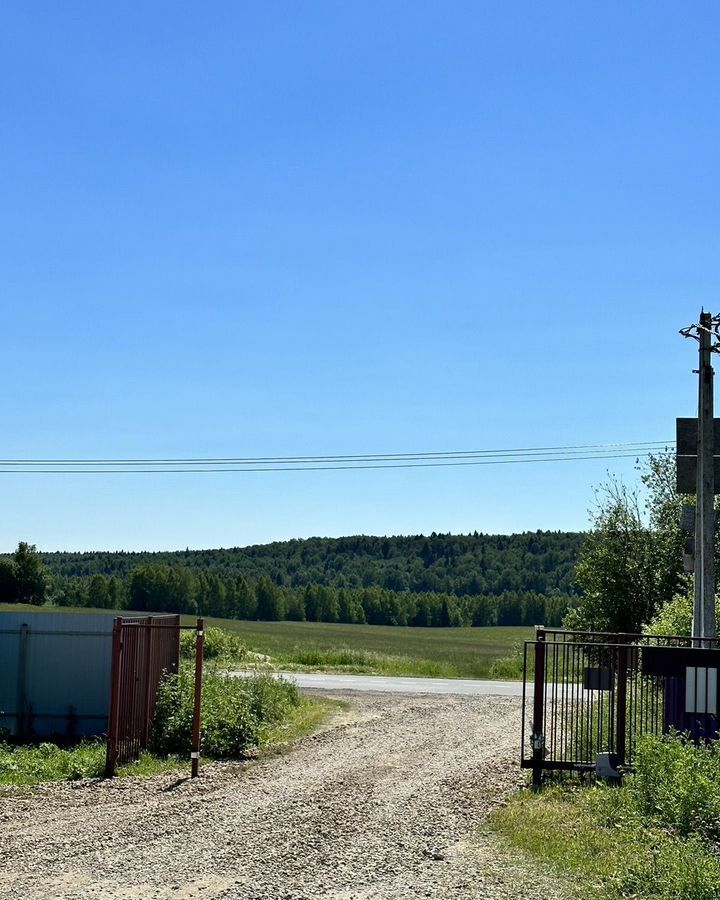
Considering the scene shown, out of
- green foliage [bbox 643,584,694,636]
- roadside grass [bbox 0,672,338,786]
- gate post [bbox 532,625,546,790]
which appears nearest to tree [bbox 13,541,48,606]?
green foliage [bbox 643,584,694,636]

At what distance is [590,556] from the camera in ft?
136

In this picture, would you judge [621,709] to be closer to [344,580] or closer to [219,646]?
[219,646]

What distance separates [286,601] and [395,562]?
46.1 m

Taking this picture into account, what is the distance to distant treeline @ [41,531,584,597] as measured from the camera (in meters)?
166

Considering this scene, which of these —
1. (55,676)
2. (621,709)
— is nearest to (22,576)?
(55,676)

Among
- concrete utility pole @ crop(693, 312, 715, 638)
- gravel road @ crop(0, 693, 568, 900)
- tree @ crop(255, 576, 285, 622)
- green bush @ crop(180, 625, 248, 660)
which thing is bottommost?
tree @ crop(255, 576, 285, 622)

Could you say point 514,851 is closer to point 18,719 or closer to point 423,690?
point 18,719

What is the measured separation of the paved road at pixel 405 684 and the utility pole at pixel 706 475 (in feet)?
39.6

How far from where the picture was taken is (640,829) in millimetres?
9914

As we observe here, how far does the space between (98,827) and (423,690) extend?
67.9 feet

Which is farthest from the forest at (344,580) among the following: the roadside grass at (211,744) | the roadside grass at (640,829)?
the roadside grass at (640,829)

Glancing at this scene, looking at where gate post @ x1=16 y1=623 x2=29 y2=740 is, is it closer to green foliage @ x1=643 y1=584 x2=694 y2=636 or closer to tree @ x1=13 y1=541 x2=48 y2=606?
green foliage @ x1=643 y1=584 x2=694 y2=636

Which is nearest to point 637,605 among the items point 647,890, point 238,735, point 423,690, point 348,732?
point 423,690

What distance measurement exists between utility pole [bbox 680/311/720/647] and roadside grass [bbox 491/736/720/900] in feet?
18.0
